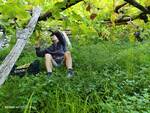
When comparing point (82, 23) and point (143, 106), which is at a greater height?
point (82, 23)

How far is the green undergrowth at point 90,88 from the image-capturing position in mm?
4277

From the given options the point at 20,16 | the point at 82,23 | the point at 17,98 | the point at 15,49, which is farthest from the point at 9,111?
the point at 15,49

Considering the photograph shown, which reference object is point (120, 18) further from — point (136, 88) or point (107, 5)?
point (136, 88)

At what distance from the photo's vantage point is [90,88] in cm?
558

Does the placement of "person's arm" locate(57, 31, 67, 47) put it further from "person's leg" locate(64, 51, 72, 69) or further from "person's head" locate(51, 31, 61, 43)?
"person's leg" locate(64, 51, 72, 69)

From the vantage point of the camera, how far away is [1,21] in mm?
3324

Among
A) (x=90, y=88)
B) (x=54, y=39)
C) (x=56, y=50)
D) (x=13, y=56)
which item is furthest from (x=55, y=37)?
(x=13, y=56)

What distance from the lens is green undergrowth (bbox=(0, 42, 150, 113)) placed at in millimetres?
4277

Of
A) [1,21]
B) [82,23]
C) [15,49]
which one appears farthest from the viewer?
[82,23]

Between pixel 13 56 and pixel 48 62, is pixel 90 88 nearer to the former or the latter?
pixel 48 62

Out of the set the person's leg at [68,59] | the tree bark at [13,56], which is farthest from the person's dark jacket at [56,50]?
the tree bark at [13,56]

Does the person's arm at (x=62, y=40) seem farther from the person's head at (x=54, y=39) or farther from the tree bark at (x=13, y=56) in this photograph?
the tree bark at (x=13, y=56)

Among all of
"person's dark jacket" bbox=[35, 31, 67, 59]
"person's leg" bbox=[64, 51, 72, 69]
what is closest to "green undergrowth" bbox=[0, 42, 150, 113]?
"person's leg" bbox=[64, 51, 72, 69]

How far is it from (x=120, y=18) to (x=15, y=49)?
7.72 feet
